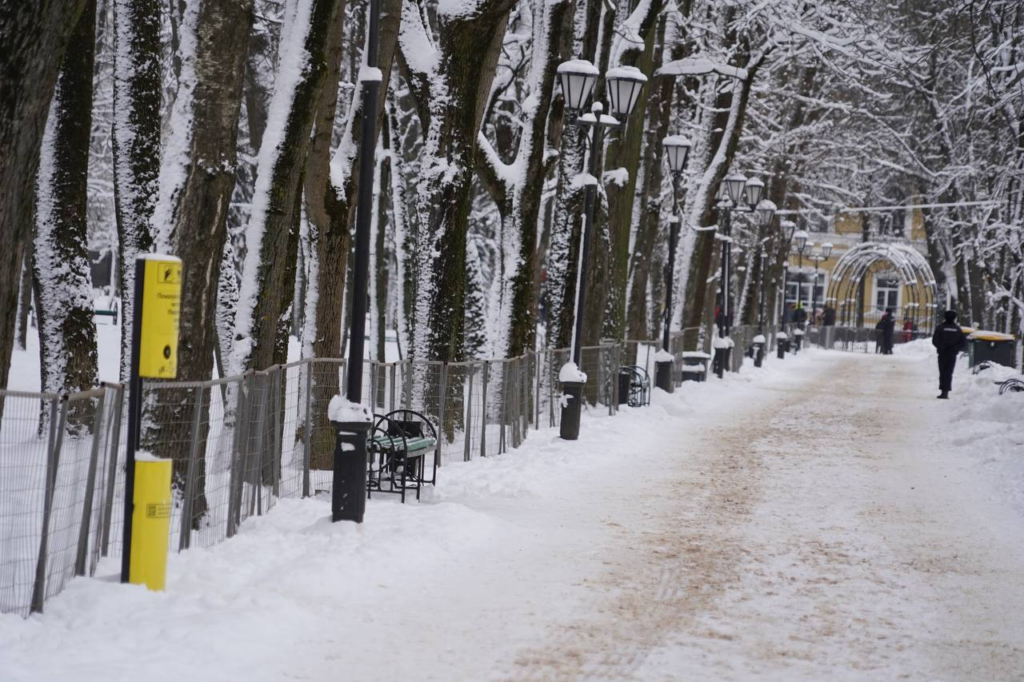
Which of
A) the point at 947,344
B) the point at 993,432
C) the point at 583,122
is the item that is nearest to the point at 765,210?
the point at 947,344

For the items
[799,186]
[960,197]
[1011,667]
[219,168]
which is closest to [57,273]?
[219,168]

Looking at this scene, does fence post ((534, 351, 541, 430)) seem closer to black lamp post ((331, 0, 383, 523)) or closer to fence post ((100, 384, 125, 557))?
black lamp post ((331, 0, 383, 523))

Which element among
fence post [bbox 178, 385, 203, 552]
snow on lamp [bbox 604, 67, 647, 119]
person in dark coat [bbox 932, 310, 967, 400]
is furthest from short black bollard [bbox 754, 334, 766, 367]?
fence post [bbox 178, 385, 203, 552]

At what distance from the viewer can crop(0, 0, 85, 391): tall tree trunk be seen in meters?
6.44

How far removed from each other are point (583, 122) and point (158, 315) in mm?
12708

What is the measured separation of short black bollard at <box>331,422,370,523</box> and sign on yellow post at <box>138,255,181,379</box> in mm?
2660

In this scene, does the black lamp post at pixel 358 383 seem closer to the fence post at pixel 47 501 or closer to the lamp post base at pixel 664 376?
the fence post at pixel 47 501

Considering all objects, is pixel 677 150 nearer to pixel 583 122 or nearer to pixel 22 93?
pixel 583 122

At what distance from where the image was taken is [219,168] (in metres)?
9.69

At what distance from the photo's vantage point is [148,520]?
279 inches

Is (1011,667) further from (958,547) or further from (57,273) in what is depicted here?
(57,273)

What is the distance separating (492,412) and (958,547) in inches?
258

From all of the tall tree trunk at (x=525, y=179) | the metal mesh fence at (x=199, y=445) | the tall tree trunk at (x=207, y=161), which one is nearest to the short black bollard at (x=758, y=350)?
the tall tree trunk at (x=525, y=179)

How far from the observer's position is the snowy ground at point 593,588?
6.55 meters
